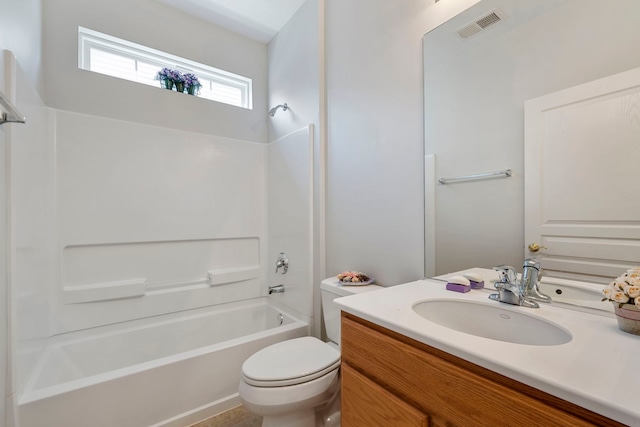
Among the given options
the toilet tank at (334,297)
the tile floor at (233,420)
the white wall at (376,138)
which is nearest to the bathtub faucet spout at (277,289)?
the white wall at (376,138)

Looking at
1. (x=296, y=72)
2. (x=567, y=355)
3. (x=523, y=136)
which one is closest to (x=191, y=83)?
(x=296, y=72)

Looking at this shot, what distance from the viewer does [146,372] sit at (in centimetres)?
137

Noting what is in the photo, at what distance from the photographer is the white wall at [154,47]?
5.74ft

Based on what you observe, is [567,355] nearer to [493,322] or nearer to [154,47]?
[493,322]

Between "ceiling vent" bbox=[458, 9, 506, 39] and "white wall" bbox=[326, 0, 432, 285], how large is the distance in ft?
0.68

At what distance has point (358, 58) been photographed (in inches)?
65.5

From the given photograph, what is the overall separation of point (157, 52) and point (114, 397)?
7.57 ft

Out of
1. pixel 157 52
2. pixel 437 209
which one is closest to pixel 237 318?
pixel 437 209

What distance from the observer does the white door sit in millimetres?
794

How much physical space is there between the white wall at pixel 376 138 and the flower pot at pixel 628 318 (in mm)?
679

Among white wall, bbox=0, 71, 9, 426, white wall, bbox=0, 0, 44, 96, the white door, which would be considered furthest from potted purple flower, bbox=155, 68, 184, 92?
the white door

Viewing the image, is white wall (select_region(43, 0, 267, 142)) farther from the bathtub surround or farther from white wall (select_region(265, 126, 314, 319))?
white wall (select_region(265, 126, 314, 319))

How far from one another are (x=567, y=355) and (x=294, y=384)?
957 mm

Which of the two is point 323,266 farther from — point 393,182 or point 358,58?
point 358,58
